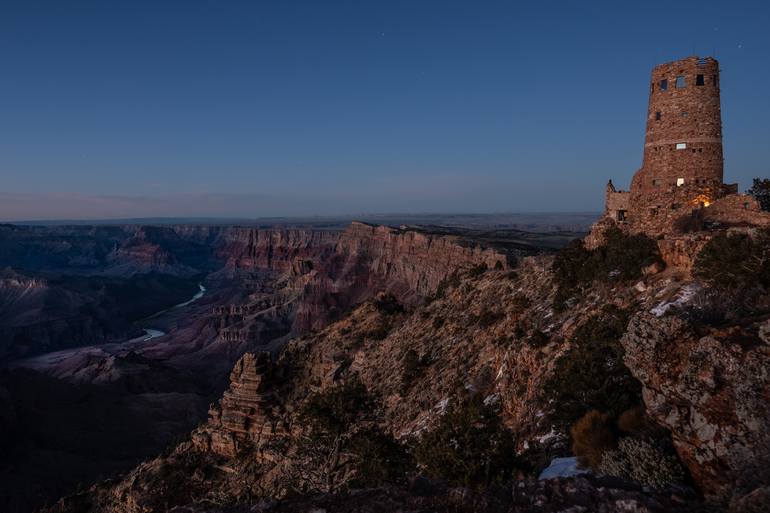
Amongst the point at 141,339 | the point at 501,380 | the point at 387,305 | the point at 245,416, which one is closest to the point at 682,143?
the point at 501,380

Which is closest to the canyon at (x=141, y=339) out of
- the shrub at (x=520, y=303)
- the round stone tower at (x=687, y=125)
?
the shrub at (x=520, y=303)

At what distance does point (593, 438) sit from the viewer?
12172 millimetres

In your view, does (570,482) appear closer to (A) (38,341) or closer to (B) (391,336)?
(B) (391,336)

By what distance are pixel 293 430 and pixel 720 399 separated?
27.4 metres

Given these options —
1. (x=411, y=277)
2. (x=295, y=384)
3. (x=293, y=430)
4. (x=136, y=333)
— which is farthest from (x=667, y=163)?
(x=136, y=333)

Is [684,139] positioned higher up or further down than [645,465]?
higher up

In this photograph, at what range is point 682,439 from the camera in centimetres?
875

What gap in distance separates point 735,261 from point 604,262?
8911mm

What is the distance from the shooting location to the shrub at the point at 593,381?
14.9 m

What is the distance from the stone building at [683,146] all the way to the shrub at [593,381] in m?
8.94

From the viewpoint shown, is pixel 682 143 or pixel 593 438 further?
pixel 682 143

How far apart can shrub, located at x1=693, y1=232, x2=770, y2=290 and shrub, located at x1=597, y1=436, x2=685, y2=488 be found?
31.8 ft

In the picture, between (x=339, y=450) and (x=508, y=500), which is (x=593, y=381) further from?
(x=339, y=450)

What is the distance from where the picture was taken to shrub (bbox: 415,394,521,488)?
1184 centimetres
